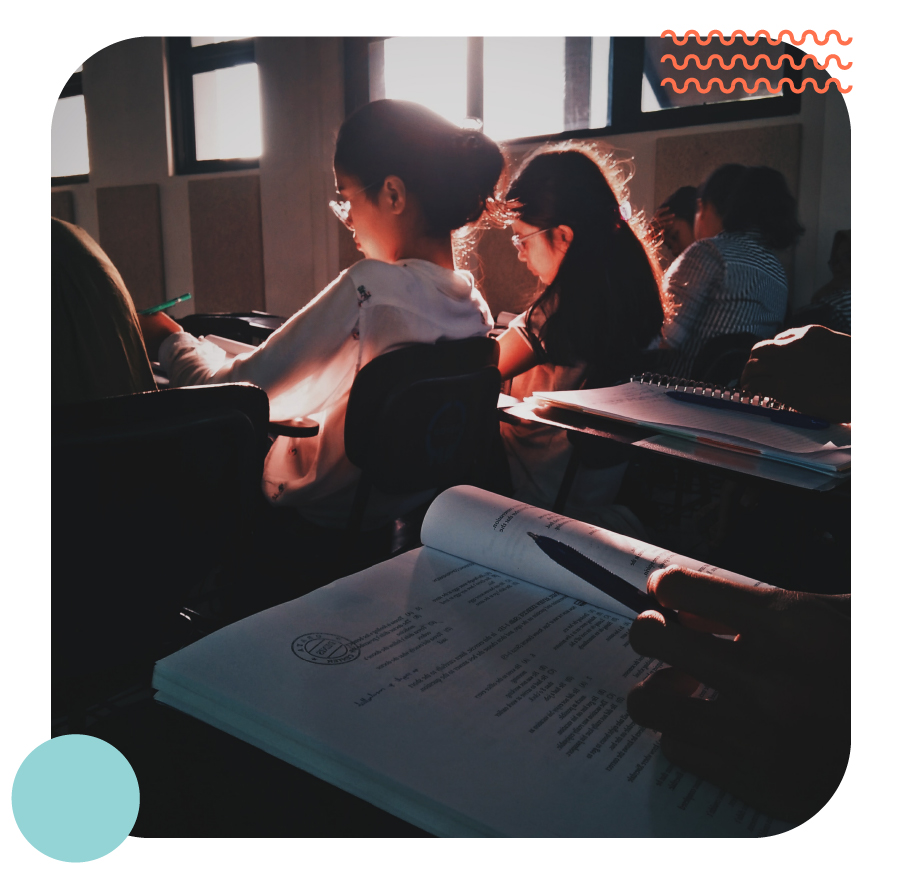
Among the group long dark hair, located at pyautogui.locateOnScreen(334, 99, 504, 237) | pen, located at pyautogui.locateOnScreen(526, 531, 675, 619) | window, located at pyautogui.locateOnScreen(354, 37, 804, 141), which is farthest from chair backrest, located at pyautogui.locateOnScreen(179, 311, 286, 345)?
pen, located at pyautogui.locateOnScreen(526, 531, 675, 619)

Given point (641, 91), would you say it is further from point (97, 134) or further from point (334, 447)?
point (334, 447)

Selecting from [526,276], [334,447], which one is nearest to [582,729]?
[334,447]

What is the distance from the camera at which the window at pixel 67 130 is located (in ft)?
1.57

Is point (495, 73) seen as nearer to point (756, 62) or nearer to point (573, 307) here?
point (756, 62)

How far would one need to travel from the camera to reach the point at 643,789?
0.85 ft

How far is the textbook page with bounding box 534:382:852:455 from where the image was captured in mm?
662

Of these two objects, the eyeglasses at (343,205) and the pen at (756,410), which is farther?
the eyeglasses at (343,205)

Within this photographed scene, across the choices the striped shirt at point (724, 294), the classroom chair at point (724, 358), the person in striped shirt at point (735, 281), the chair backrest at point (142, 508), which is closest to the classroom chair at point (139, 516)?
the chair backrest at point (142, 508)

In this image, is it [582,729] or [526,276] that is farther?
[526,276]

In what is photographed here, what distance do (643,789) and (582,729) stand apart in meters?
0.04

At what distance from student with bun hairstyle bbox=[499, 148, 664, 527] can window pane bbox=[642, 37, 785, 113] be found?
29.4 inches

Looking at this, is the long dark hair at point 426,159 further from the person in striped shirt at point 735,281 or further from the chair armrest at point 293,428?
the person in striped shirt at point 735,281

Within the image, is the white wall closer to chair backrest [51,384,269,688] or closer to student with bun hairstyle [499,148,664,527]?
chair backrest [51,384,269,688]

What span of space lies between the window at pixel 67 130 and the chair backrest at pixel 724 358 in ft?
4.43
